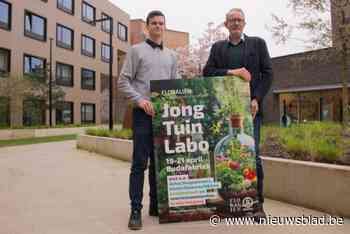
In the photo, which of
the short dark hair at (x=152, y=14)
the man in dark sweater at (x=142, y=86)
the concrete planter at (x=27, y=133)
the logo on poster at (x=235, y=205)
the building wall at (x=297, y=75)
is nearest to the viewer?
the logo on poster at (x=235, y=205)

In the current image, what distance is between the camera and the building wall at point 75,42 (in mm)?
26750

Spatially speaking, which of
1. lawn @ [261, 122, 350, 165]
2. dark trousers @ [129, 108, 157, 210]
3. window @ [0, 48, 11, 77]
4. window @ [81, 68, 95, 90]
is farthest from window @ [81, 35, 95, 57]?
dark trousers @ [129, 108, 157, 210]

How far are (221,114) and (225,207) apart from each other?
3.07ft

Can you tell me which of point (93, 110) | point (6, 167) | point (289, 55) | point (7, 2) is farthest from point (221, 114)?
point (93, 110)

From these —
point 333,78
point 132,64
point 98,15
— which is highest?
point 98,15

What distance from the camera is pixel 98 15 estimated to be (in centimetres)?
3925

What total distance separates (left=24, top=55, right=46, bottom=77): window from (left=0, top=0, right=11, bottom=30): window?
292 cm

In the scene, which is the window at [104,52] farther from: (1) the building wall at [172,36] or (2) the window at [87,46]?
(1) the building wall at [172,36]

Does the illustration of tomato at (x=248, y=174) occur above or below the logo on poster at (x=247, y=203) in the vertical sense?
above

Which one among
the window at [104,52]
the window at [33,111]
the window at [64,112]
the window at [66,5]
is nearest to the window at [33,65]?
the window at [33,111]

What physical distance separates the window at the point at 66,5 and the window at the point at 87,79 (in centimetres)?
596

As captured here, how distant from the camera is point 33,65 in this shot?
94.8 ft

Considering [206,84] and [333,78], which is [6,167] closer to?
[206,84]

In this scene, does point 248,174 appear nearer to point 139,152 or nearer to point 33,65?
point 139,152
